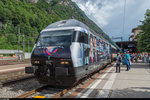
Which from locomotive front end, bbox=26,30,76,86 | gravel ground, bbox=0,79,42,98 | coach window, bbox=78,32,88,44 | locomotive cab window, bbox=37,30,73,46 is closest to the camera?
locomotive front end, bbox=26,30,76,86

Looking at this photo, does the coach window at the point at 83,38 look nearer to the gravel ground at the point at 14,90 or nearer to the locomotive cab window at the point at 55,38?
the locomotive cab window at the point at 55,38

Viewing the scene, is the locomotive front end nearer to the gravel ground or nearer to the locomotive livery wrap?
the locomotive livery wrap

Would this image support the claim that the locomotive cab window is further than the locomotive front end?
Yes

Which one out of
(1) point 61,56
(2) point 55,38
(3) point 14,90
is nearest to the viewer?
(1) point 61,56

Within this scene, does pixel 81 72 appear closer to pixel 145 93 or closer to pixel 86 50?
pixel 86 50

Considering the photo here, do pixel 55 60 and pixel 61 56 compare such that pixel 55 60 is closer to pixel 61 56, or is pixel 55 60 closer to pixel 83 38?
pixel 61 56

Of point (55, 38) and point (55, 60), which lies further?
point (55, 38)

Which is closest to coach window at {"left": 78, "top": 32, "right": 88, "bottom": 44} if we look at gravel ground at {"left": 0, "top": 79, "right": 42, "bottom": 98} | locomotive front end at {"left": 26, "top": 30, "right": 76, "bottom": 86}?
locomotive front end at {"left": 26, "top": 30, "right": 76, "bottom": 86}

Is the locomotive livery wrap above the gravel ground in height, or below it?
above

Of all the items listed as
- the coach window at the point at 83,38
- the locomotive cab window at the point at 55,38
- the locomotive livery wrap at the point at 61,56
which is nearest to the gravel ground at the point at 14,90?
the locomotive livery wrap at the point at 61,56

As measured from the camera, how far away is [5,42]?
61312 millimetres

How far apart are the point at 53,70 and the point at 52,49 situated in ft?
2.90

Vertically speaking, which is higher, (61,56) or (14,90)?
(61,56)

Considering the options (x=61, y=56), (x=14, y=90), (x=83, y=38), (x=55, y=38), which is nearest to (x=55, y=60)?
(x=61, y=56)
